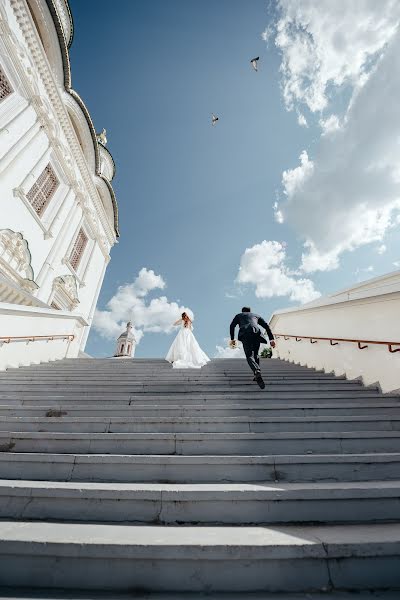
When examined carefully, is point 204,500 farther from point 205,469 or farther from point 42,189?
point 42,189

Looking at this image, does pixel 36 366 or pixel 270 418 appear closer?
pixel 270 418

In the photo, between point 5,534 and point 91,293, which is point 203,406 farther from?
point 91,293

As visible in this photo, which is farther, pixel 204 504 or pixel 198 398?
pixel 198 398

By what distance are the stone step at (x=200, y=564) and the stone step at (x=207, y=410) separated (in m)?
2.05

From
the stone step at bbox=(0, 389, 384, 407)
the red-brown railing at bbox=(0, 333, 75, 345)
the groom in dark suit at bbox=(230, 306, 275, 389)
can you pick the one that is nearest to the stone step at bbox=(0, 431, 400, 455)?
the stone step at bbox=(0, 389, 384, 407)

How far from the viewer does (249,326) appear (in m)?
5.57

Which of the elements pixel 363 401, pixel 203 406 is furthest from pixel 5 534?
pixel 363 401

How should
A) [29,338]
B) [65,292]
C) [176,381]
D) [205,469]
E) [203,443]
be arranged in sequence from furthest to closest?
[65,292] < [29,338] < [176,381] < [203,443] < [205,469]

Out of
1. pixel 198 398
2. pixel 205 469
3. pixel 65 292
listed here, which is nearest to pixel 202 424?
pixel 205 469

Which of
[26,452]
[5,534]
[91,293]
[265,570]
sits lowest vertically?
[265,570]

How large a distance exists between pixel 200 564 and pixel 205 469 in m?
0.92

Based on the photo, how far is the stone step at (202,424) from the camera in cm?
338

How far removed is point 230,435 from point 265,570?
4.71 ft

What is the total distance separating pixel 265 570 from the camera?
168 cm
